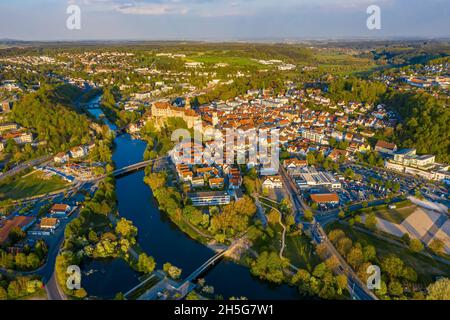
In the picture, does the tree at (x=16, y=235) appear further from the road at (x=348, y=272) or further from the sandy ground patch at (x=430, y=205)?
the sandy ground patch at (x=430, y=205)

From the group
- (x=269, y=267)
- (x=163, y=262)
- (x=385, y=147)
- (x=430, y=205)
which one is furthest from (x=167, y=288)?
(x=385, y=147)

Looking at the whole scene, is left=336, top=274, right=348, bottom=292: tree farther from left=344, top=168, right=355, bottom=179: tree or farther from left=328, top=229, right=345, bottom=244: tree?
left=344, top=168, right=355, bottom=179: tree

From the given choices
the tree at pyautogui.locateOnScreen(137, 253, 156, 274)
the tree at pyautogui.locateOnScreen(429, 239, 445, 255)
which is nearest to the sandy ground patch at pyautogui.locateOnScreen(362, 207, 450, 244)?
the tree at pyautogui.locateOnScreen(429, 239, 445, 255)

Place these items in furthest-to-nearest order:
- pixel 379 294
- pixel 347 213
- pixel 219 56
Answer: pixel 219 56 < pixel 347 213 < pixel 379 294

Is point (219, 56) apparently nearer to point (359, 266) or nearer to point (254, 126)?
point (254, 126)

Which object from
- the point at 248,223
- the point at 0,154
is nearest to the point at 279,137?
the point at 248,223
